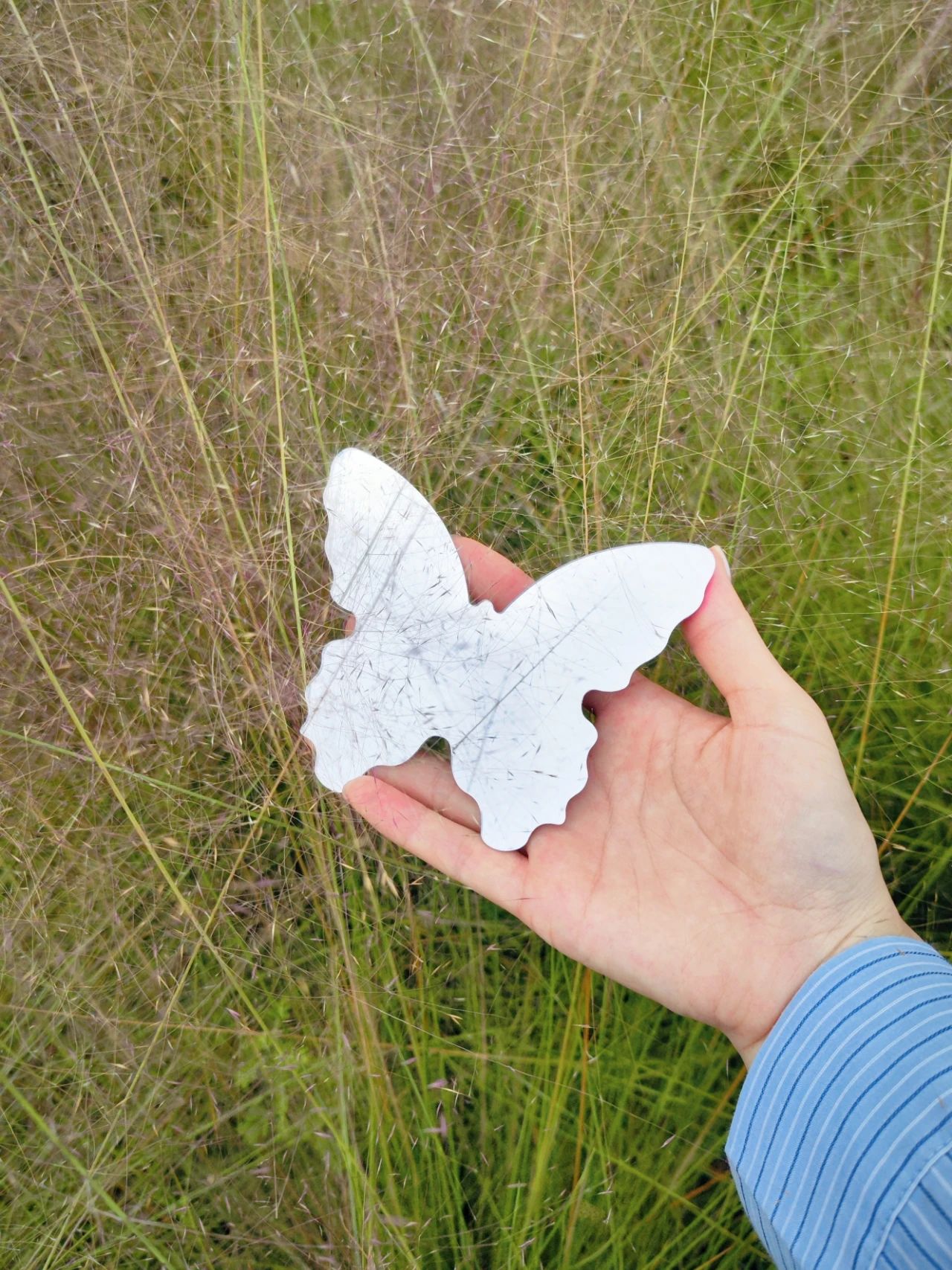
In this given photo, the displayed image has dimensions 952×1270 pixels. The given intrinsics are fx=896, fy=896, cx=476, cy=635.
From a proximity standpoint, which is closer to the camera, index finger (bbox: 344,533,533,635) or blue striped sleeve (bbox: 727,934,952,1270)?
blue striped sleeve (bbox: 727,934,952,1270)

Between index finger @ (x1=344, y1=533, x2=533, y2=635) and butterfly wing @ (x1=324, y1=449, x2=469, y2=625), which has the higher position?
butterfly wing @ (x1=324, y1=449, x2=469, y2=625)

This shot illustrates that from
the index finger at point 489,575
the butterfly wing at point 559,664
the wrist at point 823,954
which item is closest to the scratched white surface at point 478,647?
the butterfly wing at point 559,664

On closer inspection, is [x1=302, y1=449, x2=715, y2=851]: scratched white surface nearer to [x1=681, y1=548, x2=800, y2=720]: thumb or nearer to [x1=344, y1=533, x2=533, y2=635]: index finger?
[x1=681, y1=548, x2=800, y2=720]: thumb

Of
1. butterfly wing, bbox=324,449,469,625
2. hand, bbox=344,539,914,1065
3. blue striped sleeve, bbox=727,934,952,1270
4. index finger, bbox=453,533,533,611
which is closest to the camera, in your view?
blue striped sleeve, bbox=727,934,952,1270

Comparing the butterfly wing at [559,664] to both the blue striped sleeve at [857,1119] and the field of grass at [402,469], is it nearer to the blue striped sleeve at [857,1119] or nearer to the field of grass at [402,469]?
the field of grass at [402,469]

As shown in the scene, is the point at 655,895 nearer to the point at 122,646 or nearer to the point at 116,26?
the point at 122,646

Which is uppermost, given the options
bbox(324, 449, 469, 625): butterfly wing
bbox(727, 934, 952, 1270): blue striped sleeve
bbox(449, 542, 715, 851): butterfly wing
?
bbox(324, 449, 469, 625): butterfly wing

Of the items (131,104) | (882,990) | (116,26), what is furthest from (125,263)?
(882,990)

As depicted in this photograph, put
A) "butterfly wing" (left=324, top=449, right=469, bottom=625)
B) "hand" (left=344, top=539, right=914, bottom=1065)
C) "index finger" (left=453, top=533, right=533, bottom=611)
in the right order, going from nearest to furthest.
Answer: "hand" (left=344, top=539, right=914, bottom=1065), "butterfly wing" (left=324, top=449, right=469, bottom=625), "index finger" (left=453, top=533, right=533, bottom=611)

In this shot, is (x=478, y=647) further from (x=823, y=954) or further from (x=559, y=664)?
(x=823, y=954)

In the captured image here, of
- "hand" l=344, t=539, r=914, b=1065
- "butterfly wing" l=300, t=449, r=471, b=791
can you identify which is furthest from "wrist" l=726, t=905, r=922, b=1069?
"butterfly wing" l=300, t=449, r=471, b=791
